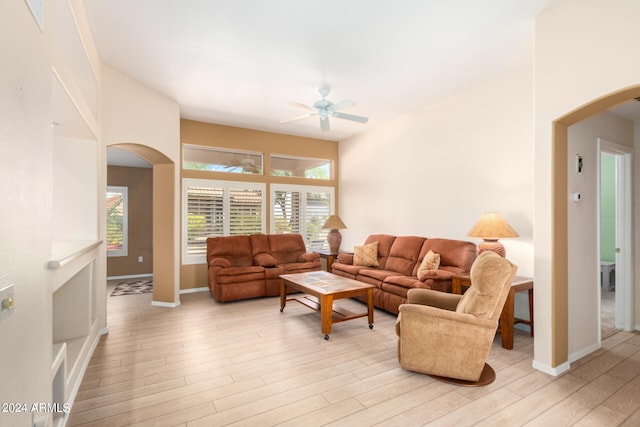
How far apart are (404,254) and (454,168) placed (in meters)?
1.54

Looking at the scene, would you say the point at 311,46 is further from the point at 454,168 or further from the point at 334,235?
the point at 334,235

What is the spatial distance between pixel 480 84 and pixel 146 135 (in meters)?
4.76

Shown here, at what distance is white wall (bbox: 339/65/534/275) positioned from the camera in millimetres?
3941

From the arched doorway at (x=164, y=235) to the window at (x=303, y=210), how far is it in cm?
218

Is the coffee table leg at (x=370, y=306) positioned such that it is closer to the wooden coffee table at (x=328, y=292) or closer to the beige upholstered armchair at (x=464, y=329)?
the wooden coffee table at (x=328, y=292)

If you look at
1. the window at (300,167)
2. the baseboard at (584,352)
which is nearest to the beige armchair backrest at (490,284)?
the baseboard at (584,352)

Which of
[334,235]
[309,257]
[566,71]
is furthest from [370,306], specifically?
[566,71]

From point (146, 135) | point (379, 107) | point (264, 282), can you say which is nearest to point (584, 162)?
point (379, 107)

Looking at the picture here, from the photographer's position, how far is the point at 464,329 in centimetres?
256

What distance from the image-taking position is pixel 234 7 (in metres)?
2.76

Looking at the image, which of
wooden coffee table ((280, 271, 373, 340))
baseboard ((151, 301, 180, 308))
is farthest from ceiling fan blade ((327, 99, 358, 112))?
baseboard ((151, 301, 180, 308))

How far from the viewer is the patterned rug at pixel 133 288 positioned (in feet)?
19.3

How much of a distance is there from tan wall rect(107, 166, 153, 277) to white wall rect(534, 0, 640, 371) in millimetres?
7660

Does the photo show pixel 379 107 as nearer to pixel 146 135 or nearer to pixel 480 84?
pixel 480 84
